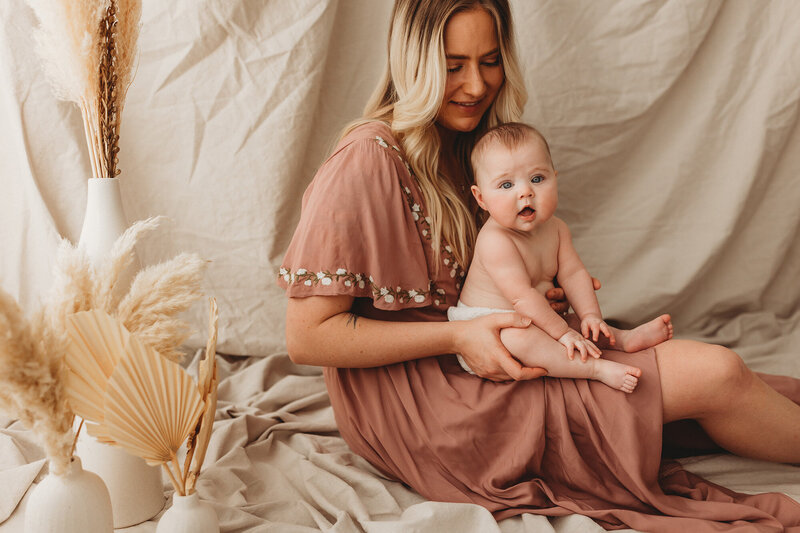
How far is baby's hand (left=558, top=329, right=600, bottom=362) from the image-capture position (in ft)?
5.04

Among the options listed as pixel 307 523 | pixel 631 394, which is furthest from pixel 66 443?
pixel 631 394

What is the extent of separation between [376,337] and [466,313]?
21 centimetres

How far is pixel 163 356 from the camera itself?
1208 millimetres

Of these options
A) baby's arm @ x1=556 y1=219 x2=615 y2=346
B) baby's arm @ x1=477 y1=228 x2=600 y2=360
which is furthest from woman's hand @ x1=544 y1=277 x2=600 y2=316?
baby's arm @ x1=477 y1=228 x2=600 y2=360

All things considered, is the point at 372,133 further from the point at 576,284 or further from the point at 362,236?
the point at 576,284

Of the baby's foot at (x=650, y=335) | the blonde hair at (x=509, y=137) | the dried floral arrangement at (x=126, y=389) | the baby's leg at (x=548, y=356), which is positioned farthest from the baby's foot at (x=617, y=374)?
the dried floral arrangement at (x=126, y=389)

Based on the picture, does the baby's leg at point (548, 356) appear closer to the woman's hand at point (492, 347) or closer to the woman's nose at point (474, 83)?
the woman's hand at point (492, 347)

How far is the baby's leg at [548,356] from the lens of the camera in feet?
5.06

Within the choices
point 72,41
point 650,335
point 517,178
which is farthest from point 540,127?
point 72,41

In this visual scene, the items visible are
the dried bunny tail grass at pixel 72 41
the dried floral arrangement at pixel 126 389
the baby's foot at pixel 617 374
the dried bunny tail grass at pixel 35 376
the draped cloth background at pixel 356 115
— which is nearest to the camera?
the dried bunny tail grass at pixel 35 376

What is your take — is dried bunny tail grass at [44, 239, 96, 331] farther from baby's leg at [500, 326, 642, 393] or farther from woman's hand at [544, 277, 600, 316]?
woman's hand at [544, 277, 600, 316]

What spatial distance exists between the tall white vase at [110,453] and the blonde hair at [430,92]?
0.57 meters

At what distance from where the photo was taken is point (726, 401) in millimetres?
1536

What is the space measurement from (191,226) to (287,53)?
0.60 m
